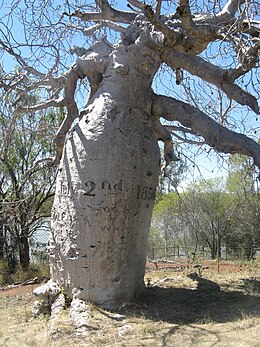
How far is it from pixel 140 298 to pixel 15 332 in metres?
1.40

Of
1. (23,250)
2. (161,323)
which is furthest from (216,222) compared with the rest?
(161,323)

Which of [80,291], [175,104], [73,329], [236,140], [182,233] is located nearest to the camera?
[73,329]

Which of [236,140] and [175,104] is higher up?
[175,104]

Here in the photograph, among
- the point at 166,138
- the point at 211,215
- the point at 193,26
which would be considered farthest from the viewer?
the point at 211,215

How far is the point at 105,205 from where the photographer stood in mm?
4625

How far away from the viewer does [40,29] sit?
5008 mm

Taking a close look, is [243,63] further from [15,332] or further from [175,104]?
[15,332]

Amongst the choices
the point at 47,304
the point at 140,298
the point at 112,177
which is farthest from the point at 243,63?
the point at 47,304

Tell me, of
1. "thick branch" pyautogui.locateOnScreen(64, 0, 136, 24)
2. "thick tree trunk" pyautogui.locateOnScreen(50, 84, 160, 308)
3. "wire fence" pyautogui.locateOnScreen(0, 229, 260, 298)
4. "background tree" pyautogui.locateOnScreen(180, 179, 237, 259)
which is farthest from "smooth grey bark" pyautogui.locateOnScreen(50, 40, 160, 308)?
"background tree" pyautogui.locateOnScreen(180, 179, 237, 259)

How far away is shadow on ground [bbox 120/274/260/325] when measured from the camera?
425 cm

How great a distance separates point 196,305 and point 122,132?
2.06 metres

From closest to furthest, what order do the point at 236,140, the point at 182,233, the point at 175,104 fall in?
1. the point at 236,140
2. the point at 175,104
3. the point at 182,233

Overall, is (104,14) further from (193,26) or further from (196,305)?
(196,305)

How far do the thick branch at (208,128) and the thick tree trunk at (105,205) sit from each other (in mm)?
420
